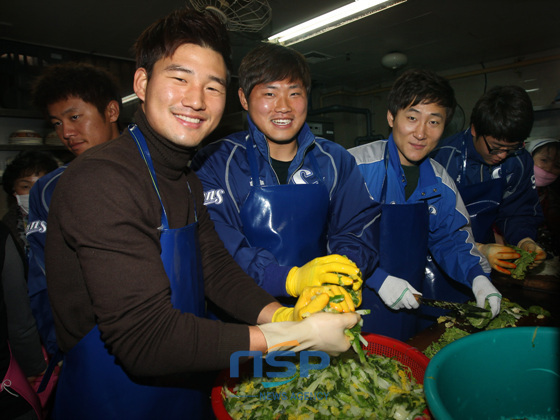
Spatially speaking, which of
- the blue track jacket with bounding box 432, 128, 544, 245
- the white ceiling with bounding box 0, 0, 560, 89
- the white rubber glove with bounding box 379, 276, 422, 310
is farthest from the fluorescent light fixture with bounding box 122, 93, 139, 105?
the white rubber glove with bounding box 379, 276, 422, 310

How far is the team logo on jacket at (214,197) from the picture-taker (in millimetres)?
1795

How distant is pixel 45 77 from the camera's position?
2195 millimetres

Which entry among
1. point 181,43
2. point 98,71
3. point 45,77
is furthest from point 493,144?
point 45,77

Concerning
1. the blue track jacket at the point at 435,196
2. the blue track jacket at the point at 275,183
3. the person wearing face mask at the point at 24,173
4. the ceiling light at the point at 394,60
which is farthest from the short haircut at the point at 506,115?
the ceiling light at the point at 394,60

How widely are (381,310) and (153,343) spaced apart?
164 cm

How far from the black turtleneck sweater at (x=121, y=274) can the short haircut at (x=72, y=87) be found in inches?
48.8

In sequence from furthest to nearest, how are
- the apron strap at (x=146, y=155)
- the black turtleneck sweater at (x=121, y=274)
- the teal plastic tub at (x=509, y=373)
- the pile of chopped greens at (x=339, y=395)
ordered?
the pile of chopped greens at (x=339, y=395), the apron strap at (x=146, y=155), the teal plastic tub at (x=509, y=373), the black turtleneck sweater at (x=121, y=274)

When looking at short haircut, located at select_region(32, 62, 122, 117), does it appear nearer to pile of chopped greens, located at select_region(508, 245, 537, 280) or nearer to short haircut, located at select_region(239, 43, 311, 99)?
short haircut, located at select_region(239, 43, 311, 99)

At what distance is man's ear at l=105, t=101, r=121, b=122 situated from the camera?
2246 millimetres

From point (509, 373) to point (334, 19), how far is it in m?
5.08

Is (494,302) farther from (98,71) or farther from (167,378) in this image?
(98,71)

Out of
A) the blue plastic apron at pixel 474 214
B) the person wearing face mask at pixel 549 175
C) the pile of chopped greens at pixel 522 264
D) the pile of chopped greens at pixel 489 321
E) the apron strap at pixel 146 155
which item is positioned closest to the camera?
the apron strap at pixel 146 155

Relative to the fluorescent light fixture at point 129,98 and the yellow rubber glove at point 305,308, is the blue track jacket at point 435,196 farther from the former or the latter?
the fluorescent light fixture at point 129,98

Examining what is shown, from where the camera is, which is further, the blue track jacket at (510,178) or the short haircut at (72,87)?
the blue track jacket at (510,178)
